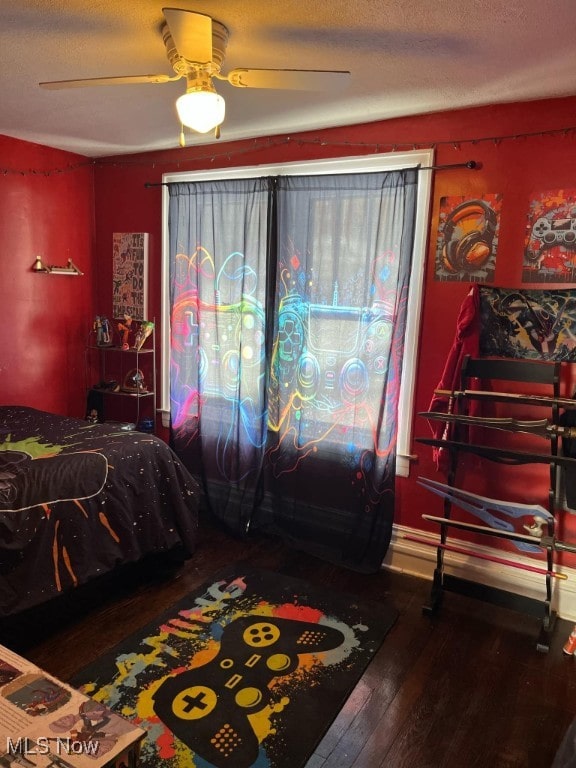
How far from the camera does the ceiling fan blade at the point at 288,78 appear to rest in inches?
72.9

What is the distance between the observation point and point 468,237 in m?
2.89

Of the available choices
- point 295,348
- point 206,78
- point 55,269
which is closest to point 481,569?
point 295,348

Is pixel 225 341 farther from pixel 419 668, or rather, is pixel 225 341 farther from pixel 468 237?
pixel 419 668

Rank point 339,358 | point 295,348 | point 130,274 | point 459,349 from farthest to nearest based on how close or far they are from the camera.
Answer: point 130,274, point 295,348, point 339,358, point 459,349

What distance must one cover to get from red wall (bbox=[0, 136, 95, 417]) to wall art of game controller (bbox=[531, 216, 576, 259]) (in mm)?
3184

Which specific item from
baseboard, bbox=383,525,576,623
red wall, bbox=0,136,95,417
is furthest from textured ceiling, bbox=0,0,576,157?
baseboard, bbox=383,525,576,623

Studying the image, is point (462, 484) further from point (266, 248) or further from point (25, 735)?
point (25, 735)

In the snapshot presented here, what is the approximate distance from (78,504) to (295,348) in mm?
1508

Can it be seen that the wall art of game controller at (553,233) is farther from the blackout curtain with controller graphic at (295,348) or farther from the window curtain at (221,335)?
the window curtain at (221,335)

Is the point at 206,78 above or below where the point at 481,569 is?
above

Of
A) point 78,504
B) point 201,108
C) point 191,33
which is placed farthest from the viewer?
point 78,504

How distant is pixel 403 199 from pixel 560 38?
42.7 inches

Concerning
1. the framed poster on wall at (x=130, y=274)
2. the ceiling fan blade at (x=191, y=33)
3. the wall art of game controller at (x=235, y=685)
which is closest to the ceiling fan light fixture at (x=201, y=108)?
the ceiling fan blade at (x=191, y=33)

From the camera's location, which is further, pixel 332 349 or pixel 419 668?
pixel 332 349
